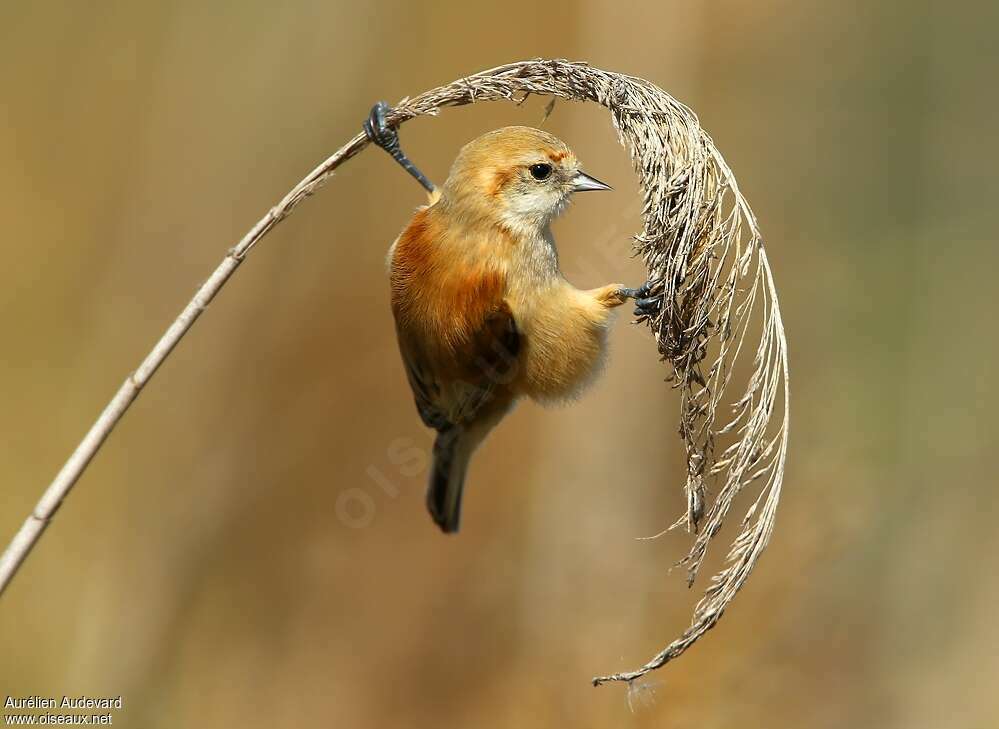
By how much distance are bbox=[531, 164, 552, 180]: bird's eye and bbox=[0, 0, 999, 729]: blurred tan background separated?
25.0 inches

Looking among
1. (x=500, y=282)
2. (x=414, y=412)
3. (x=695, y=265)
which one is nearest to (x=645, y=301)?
(x=695, y=265)

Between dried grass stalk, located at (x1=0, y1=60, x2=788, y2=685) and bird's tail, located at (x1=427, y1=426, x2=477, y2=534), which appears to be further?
bird's tail, located at (x1=427, y1=426, x2=477, y2=534)

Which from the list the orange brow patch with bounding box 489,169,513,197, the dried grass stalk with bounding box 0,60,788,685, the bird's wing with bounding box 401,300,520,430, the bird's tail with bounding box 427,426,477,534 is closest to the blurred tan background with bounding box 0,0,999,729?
the bird's tail with bounding box 427,426,477,534

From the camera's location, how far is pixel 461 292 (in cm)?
321

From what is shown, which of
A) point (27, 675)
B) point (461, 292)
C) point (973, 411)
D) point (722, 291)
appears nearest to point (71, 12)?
point (461, 292)

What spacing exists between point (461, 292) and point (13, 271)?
2.44 meters

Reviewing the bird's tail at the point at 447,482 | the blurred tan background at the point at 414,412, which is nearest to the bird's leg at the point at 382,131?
the blurred tan background at the point at 414,412

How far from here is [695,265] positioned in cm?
226

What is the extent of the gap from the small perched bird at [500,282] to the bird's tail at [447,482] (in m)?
0.50

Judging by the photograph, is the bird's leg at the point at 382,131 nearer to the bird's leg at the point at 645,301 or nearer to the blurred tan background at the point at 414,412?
the bird's leg at the point at 645,301

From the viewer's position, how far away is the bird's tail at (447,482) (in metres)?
3.88

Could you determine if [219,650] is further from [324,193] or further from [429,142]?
[429,142]

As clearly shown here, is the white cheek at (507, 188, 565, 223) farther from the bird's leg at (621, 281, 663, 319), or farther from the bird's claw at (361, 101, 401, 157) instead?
the bird's claw at (361, 101, 401, 157)

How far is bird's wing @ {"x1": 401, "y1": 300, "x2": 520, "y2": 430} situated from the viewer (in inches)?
129
